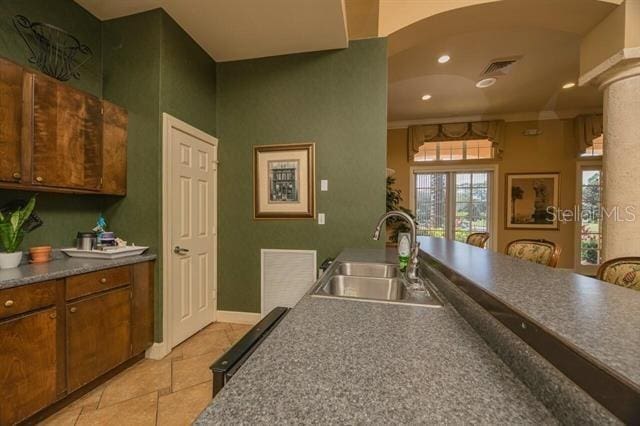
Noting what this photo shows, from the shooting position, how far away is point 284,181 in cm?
296

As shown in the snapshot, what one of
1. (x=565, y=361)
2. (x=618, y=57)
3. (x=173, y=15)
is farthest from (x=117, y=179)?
(x=618, y=57)

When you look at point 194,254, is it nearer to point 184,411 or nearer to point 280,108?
point 184,411

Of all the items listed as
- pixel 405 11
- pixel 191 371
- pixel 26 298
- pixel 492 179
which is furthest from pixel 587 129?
pixel 26 298

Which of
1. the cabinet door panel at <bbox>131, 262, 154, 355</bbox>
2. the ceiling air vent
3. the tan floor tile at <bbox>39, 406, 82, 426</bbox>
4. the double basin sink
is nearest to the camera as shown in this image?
the double basin sink

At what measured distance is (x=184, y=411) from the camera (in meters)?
1.72

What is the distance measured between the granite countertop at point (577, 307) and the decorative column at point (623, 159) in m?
2.12

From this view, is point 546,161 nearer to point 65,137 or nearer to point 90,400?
point 65,137

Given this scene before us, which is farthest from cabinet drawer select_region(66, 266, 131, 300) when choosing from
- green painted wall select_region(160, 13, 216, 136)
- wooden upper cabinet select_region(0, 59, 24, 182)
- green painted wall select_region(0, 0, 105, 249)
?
green painted wall select_region(160, 13, 216, 136)

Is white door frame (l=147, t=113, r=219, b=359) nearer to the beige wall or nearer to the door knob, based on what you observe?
the door knob

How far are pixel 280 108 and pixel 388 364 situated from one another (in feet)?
9.18

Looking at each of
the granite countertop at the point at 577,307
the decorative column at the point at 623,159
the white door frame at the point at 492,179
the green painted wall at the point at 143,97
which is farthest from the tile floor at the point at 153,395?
the white door frame at the point at 492,179

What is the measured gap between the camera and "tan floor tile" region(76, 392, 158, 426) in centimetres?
162

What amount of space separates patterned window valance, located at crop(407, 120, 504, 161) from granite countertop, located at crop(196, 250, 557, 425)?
18.1 ft

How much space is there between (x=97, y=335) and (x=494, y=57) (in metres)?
5.00
